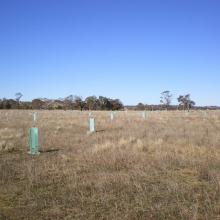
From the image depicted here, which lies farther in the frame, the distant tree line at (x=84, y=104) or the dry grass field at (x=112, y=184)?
the distant tree line at (x=84, y=104)

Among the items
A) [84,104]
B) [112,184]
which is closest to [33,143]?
[112,184]

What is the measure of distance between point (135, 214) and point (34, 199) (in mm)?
2095

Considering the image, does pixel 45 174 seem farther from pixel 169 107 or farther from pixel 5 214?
pixel 169 107

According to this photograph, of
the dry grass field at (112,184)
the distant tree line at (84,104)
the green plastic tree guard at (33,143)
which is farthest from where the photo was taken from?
the distant tree line at (84,104)

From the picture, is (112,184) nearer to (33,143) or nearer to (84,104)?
(33,143)

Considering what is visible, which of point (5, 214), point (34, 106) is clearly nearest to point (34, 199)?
point (5, 214)

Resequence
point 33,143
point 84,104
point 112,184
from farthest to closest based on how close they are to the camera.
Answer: point 84,104
point 33,143
point 112,184

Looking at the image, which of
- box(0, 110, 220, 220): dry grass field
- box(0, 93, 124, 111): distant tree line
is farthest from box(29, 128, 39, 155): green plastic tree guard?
box(0, 93, 124, 111): distant tree line

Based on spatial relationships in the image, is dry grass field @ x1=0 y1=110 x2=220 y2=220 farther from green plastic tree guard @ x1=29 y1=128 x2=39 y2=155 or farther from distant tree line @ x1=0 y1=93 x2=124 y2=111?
distant tree line @ x1=0 y1=93 x2=124 y2=111

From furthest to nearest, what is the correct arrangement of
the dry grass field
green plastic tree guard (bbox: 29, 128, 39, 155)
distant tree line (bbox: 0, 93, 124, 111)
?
distant tree line (bbox: 0, 93, 124, 111) < green plastic tree guard (bbox: 29, 128, 39, 155) < the dry grass field

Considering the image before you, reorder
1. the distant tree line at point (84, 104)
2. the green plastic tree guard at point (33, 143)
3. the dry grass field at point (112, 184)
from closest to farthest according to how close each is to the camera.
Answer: the dry grass field at point (112, 184) < the green plastic tree guard at point (33, 143) < the distant tree line at point (84, 104)

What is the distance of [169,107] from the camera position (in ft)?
456

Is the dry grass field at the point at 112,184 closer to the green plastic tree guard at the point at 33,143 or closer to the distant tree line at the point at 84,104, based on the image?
the green plastic tree guard at the point at 33,143

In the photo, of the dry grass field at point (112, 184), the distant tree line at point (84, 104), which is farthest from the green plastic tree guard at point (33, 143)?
the distant tree line at point (84, 104)
